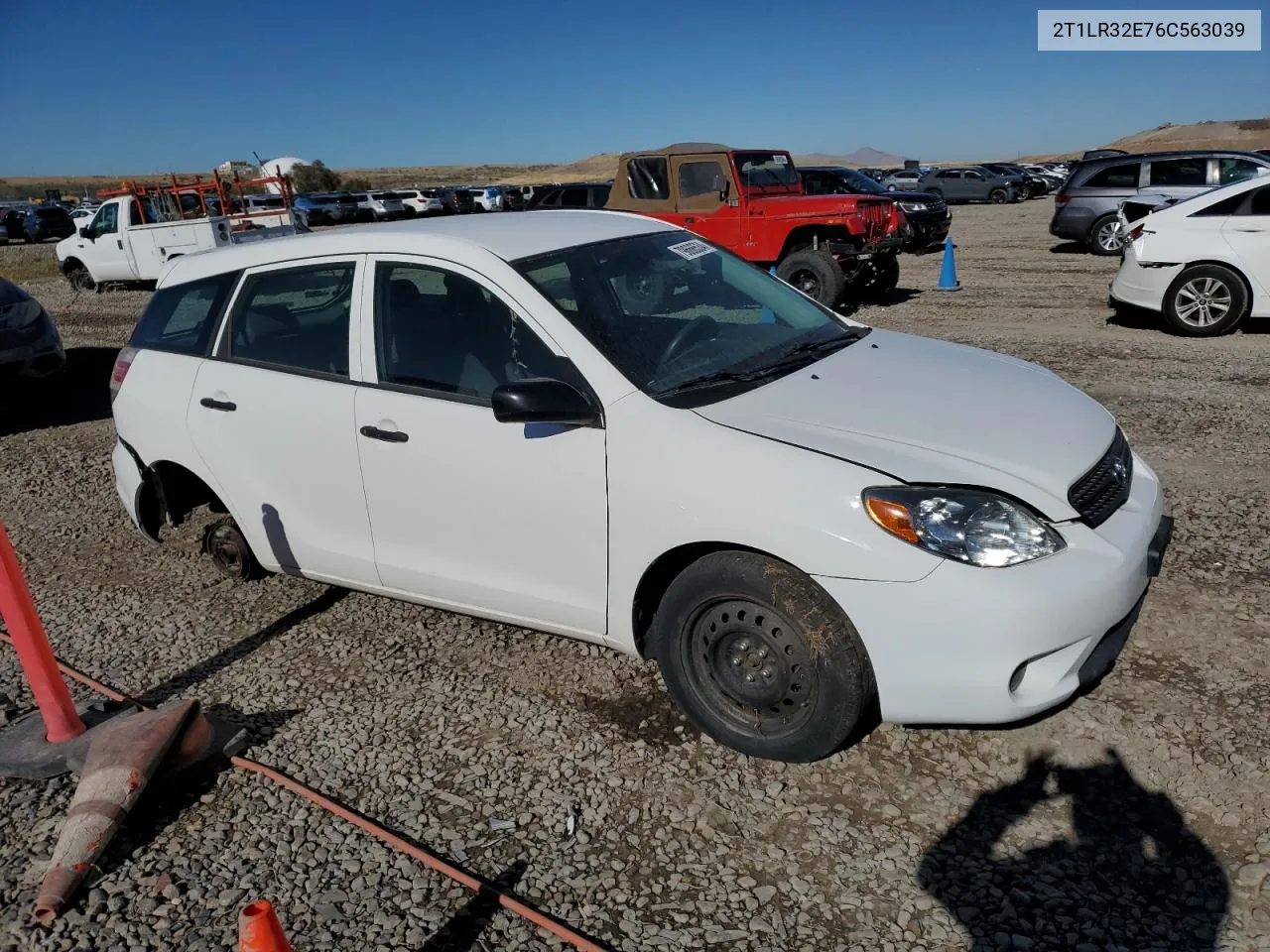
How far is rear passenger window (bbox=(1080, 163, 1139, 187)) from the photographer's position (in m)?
16.2

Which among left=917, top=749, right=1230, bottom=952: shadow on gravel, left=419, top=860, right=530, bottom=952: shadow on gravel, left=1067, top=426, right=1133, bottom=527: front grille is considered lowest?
left=917, top=749, right=1230, bottom=952: shadow on gravel

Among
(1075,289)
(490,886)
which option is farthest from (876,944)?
(1075,289)

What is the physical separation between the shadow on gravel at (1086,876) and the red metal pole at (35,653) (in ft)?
9.38

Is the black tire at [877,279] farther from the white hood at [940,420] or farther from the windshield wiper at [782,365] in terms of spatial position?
the white hood at [940,420]

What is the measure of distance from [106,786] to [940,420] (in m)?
2.84

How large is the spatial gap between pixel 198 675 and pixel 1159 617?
396 cm

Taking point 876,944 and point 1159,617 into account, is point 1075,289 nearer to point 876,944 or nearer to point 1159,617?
point 1159,617

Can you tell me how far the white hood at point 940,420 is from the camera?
2.72 m

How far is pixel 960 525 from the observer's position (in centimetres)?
261

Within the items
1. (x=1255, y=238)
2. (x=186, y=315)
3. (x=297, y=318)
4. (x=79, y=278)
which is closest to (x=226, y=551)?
(x=186, y=315)

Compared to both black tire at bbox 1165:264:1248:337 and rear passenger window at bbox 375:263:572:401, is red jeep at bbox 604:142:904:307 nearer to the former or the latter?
black tire at bbox 1165:264:1248:337

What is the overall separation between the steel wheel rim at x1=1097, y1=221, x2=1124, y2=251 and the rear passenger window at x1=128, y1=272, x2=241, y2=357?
16295 mm

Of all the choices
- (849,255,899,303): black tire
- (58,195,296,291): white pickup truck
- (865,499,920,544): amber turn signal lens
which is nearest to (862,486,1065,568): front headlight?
(865,499,920,544): amber turn signal lens

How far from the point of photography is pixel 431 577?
3557 mm
